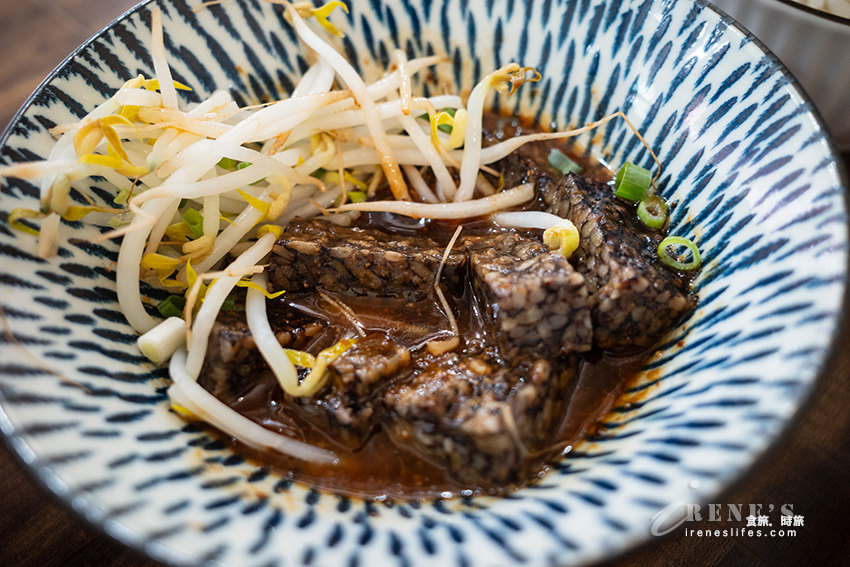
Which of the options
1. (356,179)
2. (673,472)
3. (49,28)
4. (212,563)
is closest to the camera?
(212,563)

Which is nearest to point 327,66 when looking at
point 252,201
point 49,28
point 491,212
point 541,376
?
point 252,201

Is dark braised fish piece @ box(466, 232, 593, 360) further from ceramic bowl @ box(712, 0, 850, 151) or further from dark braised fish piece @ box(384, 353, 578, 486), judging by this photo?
ceramic bowl @ box(712, 0, 850, 151)

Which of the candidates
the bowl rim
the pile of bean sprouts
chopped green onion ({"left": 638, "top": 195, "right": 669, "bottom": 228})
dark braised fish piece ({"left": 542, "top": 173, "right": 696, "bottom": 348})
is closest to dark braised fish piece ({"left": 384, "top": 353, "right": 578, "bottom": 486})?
dark braised fish piece ({"left": 542, "top": 173, "right": 696, "bottom": 348})

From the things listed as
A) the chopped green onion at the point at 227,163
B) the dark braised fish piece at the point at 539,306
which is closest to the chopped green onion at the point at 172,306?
the chopped green onion at the point at 227,163

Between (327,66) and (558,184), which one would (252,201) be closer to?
(327,66)

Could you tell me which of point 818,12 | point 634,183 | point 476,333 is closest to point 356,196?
point 476,333
